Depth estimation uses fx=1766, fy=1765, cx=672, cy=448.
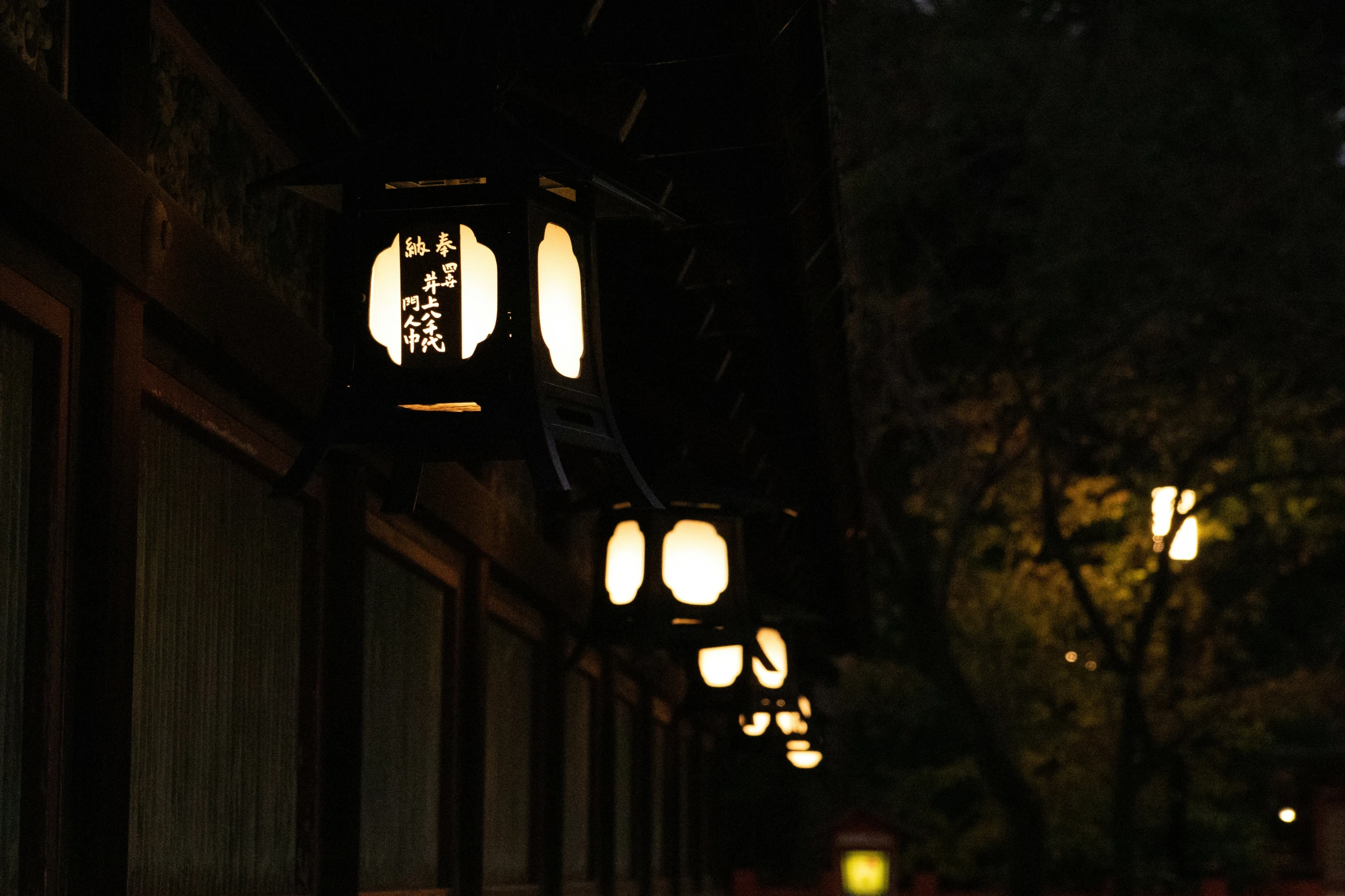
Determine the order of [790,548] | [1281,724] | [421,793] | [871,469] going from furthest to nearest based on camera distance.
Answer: [1281,724], [871,469], [790,548], [421,793]

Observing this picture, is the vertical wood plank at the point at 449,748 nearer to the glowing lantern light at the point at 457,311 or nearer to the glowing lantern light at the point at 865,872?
the glowing lantern light at the point at 457,311

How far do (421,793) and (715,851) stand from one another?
18.3 metres

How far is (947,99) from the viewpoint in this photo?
3425 cm

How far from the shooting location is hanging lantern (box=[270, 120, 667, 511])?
4254mm

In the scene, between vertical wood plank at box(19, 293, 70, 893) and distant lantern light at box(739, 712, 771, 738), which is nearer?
vertical wood plank at box(19, 293, 70, 893)

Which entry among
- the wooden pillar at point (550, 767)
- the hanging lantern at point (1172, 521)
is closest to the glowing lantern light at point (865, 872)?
the hanging lantern at point (1172, 521)

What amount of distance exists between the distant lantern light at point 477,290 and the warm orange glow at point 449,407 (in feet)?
0.39

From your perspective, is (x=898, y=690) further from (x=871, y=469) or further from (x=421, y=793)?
(x=421, y=793)

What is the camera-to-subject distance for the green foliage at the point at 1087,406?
28.1 meters

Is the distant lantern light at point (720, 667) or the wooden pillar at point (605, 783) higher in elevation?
the distant lantern light at point (720, 667)

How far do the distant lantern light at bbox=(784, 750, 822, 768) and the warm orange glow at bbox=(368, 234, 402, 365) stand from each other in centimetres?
1490

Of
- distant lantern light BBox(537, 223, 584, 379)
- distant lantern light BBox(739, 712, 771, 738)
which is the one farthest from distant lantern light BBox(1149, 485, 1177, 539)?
distant lantern light BBox(537, 223, 584, 379)

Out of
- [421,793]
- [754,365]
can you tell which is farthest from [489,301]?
[754,365]

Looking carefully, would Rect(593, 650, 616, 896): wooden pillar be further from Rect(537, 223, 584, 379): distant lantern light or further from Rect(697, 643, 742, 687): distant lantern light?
Rect(537, 223, 584, 379): distant lantern light
